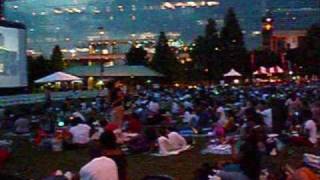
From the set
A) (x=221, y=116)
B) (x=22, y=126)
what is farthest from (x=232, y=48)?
(x=22, y=126)

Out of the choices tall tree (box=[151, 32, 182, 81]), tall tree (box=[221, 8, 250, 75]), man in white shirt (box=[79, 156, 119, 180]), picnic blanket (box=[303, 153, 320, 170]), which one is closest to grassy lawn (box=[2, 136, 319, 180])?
picnic blanket (box=[303, 153, 320, 170])

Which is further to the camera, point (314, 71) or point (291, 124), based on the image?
point (314, 71)

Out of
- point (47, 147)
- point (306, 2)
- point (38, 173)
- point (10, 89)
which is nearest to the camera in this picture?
point (38, 173)

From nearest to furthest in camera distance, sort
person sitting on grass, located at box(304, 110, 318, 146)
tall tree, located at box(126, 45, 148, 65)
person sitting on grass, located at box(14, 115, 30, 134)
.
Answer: person sitting on grass, located at box(304, 110, 318, 146) → person sitting on grass, located at box(14, 115, 30, 134) → tall tree, located at box(126, 45, 148, 65)

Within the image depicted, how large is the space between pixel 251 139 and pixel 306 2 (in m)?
131

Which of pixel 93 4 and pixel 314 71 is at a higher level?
pixel 93 4

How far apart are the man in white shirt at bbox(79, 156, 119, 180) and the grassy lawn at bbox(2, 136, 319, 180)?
4590 mm

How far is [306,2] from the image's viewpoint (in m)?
138

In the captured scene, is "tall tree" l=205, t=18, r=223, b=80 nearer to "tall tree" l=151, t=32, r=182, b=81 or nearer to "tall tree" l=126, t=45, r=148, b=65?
"tall tree" l=151, t=32, r=182, b=81

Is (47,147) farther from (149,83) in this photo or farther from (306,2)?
(306,2)

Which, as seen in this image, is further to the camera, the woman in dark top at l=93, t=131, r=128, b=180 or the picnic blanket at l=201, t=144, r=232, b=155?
the picnic blanket at l=201, t=144, r=232, b=155

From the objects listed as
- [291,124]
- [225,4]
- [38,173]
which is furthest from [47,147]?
[225,4]

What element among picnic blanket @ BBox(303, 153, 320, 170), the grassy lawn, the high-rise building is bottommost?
the grassy lawn

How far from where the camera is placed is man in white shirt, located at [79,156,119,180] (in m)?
8.40
